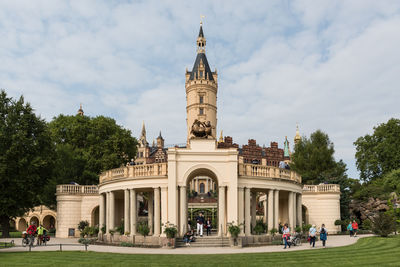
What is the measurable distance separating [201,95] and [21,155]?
6928 centimetres

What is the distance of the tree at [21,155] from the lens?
37375mm

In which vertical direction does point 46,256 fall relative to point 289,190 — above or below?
below

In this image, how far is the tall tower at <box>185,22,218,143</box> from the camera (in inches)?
4067

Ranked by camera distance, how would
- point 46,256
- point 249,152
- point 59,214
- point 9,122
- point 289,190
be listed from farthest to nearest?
1. point 249,152
2. point 59,214
3. point 9,122
4. point 289,190
5. point 46,256

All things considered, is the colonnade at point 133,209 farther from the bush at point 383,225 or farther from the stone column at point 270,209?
the bush at point 383,225

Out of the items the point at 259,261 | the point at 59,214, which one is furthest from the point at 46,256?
A: the point at 59,214

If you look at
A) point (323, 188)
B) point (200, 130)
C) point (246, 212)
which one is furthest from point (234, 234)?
point (323, 188)

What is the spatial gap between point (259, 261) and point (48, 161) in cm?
2767

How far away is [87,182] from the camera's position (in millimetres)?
55406

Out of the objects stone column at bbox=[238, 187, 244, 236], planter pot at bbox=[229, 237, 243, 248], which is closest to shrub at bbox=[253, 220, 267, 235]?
stone column at bbox=[238, 187, 244, 236]

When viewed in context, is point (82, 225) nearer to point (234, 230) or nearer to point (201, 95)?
point (234, 230)

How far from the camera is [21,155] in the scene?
38469 millimetres

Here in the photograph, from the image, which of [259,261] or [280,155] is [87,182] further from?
[280,155]

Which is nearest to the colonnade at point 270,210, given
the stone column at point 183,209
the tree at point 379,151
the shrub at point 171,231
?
the stone column at point 183,209
